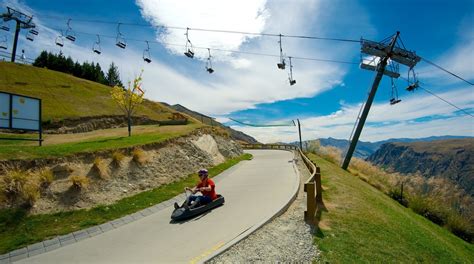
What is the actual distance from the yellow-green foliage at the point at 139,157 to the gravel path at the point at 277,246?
8.89 meters

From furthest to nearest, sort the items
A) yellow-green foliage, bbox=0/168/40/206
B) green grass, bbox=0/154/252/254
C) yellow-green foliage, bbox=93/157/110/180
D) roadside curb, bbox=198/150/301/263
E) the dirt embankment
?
1. yellow-green foliage, bbox=93/157/110/180
2. the dirt embankment
3. yellow-green foliage, bbox=0/168/40/206
4. green grass, bbox=0/154/252/254
5. roadside curb, bbox=198/150/301/263

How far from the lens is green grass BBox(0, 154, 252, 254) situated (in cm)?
830

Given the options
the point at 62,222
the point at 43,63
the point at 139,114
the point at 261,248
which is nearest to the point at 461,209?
the point at 261,248

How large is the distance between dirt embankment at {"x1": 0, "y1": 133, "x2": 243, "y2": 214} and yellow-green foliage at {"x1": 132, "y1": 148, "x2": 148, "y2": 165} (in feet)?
0.33

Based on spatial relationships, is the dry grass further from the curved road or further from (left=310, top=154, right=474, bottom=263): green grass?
the curved road

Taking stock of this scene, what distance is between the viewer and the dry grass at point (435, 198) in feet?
51.4

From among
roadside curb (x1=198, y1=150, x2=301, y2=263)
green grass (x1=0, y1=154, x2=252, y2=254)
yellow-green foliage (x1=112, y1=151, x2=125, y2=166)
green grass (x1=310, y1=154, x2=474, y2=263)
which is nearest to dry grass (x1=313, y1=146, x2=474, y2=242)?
green grass (x1=310, y1=154, x2=474, y2=263)

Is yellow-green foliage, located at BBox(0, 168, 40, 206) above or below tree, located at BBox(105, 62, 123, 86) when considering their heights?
below

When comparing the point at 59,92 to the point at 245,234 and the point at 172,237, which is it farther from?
the point at 245,234

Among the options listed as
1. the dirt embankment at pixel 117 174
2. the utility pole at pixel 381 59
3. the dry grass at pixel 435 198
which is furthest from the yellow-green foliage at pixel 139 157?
the utility pole at pixel 381 59

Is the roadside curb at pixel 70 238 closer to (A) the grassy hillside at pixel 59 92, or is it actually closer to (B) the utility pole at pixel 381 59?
(B) the utility pole at pixel 381 59

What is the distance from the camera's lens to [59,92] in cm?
4634

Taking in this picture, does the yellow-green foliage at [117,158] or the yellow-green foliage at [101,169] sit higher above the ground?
the yellow-green foliage at [117,158]

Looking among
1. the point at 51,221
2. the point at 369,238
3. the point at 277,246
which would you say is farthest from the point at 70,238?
the point at 369,238
